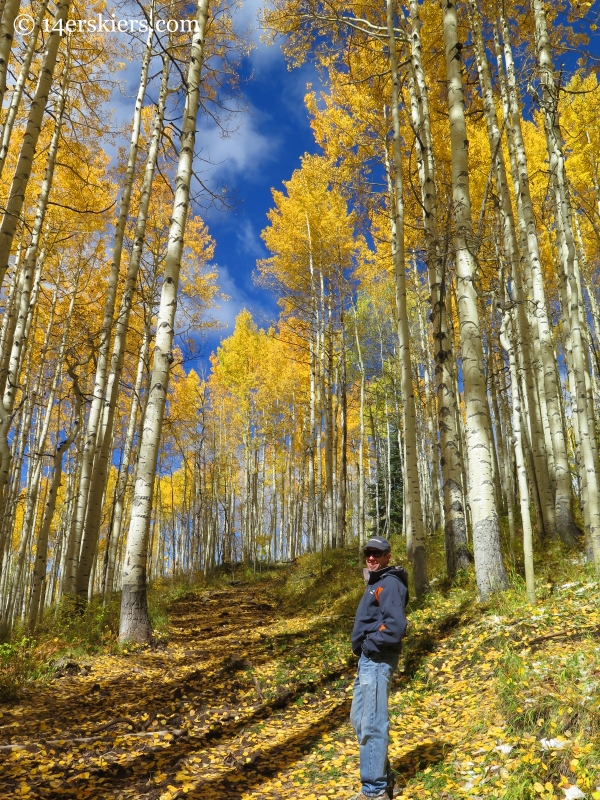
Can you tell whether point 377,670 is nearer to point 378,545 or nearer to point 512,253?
point 378,545

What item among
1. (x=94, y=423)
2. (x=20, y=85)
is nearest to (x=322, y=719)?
(x=94, y=423)

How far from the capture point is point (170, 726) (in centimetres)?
391

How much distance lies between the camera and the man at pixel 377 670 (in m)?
2.64

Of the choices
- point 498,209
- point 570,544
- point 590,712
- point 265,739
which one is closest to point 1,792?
point 265,739

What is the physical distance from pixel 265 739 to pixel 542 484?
620 centimetres

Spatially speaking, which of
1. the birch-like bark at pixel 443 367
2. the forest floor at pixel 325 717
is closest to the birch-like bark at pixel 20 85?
the birch-like bark at pixel 443 367

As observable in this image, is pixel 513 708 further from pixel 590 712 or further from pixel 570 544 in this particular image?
pixel 570 544

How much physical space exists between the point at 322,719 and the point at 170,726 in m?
1.31

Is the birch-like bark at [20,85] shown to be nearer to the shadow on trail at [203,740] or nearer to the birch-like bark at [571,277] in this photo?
the shadow on trail at [203,740]

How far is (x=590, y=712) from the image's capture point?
266cm

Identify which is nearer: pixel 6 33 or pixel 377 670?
pixel 377 670

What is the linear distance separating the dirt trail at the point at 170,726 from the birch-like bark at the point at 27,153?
3.58m

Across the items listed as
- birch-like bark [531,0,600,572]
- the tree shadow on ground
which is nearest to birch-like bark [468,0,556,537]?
birch-like bark [531,0,600,572]

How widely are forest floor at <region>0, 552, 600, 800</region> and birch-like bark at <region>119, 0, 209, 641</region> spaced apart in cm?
57
